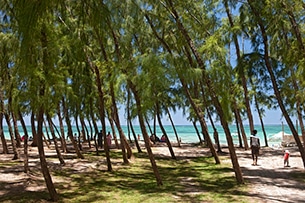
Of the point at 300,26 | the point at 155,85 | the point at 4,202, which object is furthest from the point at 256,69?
the point at 4,202

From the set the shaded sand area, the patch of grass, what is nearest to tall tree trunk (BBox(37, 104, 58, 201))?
the patch of grass

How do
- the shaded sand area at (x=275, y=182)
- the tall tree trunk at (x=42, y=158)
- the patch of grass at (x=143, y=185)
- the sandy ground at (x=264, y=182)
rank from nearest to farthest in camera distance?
the tall tree trunk at (x=42, y=158) < the shaded sand area at (x=275, y=182) < the sandy ground at (x=264, y=182) < the patch of grass at (x=143, y=185)

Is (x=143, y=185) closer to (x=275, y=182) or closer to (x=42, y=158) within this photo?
(x=42, y=158)

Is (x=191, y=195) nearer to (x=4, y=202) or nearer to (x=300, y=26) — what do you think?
(x=4, y=202)

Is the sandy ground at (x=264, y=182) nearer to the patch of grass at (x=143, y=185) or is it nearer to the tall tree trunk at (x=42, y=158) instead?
the patch of grass at (x=143, y=185)

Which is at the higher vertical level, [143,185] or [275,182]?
[143,185]

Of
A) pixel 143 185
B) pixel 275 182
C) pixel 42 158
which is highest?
pixel 42 158

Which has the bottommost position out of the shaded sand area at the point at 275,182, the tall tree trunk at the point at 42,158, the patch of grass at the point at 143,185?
the shaded sand area at the point at 275,182

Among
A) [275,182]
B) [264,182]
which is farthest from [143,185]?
[275,182]

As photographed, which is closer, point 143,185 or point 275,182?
point 275,182

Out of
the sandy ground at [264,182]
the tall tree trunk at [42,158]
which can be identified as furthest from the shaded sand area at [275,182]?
the tall tree trunk at [42,158]

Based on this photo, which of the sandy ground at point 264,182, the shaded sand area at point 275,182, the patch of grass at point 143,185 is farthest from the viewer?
the patch of grass at point 143,185

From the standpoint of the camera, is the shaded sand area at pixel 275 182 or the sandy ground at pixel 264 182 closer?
the shaded sand area at pixel 275 182

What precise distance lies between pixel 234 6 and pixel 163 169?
7.29 meters
